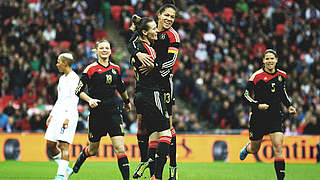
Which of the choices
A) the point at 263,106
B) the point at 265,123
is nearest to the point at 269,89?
the point at 263,106

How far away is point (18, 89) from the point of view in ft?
72.9

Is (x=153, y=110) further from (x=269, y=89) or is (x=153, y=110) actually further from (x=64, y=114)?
(x=269, y=89)

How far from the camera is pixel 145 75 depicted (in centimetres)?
973

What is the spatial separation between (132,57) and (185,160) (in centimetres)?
1006

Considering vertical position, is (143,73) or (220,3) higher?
(220,3)

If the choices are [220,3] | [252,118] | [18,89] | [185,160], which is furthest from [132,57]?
[220,3]

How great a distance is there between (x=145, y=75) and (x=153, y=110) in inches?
23.9

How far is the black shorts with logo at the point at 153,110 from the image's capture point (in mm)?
9523

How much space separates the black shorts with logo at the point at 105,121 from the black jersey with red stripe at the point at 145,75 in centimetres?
69

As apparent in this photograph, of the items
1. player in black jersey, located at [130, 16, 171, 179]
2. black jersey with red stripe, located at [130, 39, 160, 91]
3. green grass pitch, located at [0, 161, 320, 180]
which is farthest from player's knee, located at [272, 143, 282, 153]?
black jersey with red stripe, located at [130, 39, 160, 91]

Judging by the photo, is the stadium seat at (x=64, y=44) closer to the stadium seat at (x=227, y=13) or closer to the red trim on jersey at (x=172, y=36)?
the stadium seat at (x=227, y=13)

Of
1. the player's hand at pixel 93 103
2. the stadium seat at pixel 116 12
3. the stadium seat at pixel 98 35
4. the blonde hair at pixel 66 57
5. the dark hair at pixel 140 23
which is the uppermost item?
the stadium seat at pixel 116 12

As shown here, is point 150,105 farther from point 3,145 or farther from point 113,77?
point 3,145

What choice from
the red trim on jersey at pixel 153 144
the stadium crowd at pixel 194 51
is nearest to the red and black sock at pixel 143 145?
the red trim on jersey at pixel 153 144
